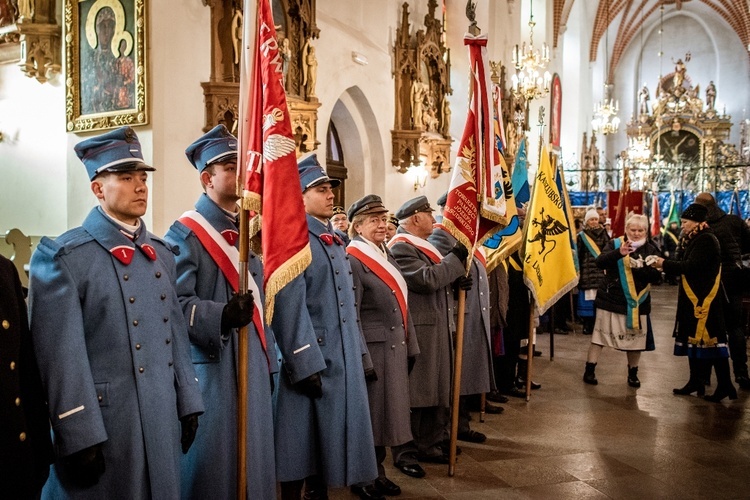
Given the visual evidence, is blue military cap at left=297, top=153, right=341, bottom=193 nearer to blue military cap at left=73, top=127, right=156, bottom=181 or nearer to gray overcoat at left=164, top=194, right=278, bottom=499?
gray overcoat at left=164, top=194, right=278, bottom=499

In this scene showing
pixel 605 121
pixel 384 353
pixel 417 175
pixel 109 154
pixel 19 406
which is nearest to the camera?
pixel 19 406

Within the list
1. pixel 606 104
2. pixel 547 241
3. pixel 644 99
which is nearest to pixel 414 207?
pixel 547 241

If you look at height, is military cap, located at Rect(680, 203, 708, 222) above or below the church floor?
above

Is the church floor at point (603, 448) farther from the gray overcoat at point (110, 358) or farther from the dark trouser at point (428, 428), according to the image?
the gray overcoat at point (110, 358)

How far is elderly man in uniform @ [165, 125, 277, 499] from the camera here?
287 cm

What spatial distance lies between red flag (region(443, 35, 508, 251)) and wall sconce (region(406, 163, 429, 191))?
703cm

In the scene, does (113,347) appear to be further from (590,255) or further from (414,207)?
(590,255)

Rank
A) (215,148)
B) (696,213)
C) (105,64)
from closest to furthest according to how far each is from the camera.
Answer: (215,148)
(105,64)
(696,213)

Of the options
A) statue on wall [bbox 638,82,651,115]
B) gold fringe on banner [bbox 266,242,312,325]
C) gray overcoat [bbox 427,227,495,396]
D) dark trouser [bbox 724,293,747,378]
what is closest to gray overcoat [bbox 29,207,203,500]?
gold fringe on banner [bbox 266,242,312,325]

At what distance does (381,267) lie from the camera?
418 cm

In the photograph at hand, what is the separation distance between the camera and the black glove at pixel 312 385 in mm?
3342

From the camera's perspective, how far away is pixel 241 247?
9.18 ft

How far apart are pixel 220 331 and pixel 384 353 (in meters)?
1.49

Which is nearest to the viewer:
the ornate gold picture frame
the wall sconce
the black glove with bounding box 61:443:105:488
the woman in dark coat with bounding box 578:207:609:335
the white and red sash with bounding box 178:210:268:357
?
the black glove with bounding box 61:443:105:488
